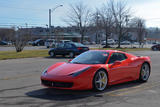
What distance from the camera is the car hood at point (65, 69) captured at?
6.75m

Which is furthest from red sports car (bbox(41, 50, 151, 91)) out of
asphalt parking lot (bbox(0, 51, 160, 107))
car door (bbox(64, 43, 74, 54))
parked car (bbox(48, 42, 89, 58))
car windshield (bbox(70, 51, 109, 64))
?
car door (bbox(64, 43, 74, 54))

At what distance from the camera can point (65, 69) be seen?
23.0 feet

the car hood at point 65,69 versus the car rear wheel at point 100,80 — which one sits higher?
the car hood at point 65,69

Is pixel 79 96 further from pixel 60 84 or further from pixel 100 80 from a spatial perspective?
pixel 100 80

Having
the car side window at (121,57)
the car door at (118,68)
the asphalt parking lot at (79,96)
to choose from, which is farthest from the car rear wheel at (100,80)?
the car side window at (121,57)

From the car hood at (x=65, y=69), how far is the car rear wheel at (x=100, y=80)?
461mm

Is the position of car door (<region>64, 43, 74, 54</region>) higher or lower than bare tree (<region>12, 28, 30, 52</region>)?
lower

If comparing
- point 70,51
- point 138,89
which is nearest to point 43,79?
point 138,89

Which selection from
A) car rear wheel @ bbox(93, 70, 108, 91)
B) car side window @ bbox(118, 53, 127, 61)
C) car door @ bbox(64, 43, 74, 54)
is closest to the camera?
car rear wheel @ bbox(93, 70, 108, 91)

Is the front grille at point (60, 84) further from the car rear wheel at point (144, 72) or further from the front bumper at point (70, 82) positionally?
the car rear wheel at point (144, 72)

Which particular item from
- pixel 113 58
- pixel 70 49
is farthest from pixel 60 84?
pixel 70 49

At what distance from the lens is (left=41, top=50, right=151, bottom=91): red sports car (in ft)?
21.5

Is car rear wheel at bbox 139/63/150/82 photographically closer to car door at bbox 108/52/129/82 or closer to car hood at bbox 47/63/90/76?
car door at bbox 108/52/129/82

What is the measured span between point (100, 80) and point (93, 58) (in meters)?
0.96
